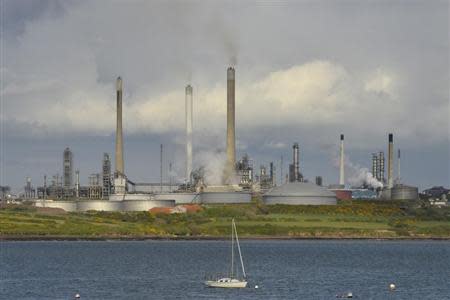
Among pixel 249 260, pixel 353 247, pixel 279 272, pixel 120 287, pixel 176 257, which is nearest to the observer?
pixel 120 287

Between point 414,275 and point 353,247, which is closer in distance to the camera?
point 414,275

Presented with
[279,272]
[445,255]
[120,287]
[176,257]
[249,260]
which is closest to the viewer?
[120,287]

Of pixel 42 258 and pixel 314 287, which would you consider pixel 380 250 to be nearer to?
pixel 42 258

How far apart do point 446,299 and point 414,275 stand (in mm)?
29234

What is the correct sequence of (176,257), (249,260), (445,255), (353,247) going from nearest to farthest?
(249,260) < (176,257) < (445,255) < (353,247)

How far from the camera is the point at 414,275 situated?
414ft

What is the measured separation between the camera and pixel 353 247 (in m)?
188

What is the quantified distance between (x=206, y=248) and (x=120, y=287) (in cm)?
7470

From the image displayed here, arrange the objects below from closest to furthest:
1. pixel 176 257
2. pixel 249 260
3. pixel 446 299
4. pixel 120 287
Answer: pixel 446 299 → pixel 120 287 → pixel 249 260 → pixel 176 257

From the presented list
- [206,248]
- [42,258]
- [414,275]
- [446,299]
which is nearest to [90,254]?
[42,258]

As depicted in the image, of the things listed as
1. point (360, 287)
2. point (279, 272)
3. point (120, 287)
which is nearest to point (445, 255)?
point (279, 272)

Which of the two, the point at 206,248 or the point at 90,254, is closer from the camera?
the point at 90,254

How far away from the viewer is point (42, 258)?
496 ft

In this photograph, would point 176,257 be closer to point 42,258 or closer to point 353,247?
point 42,258
